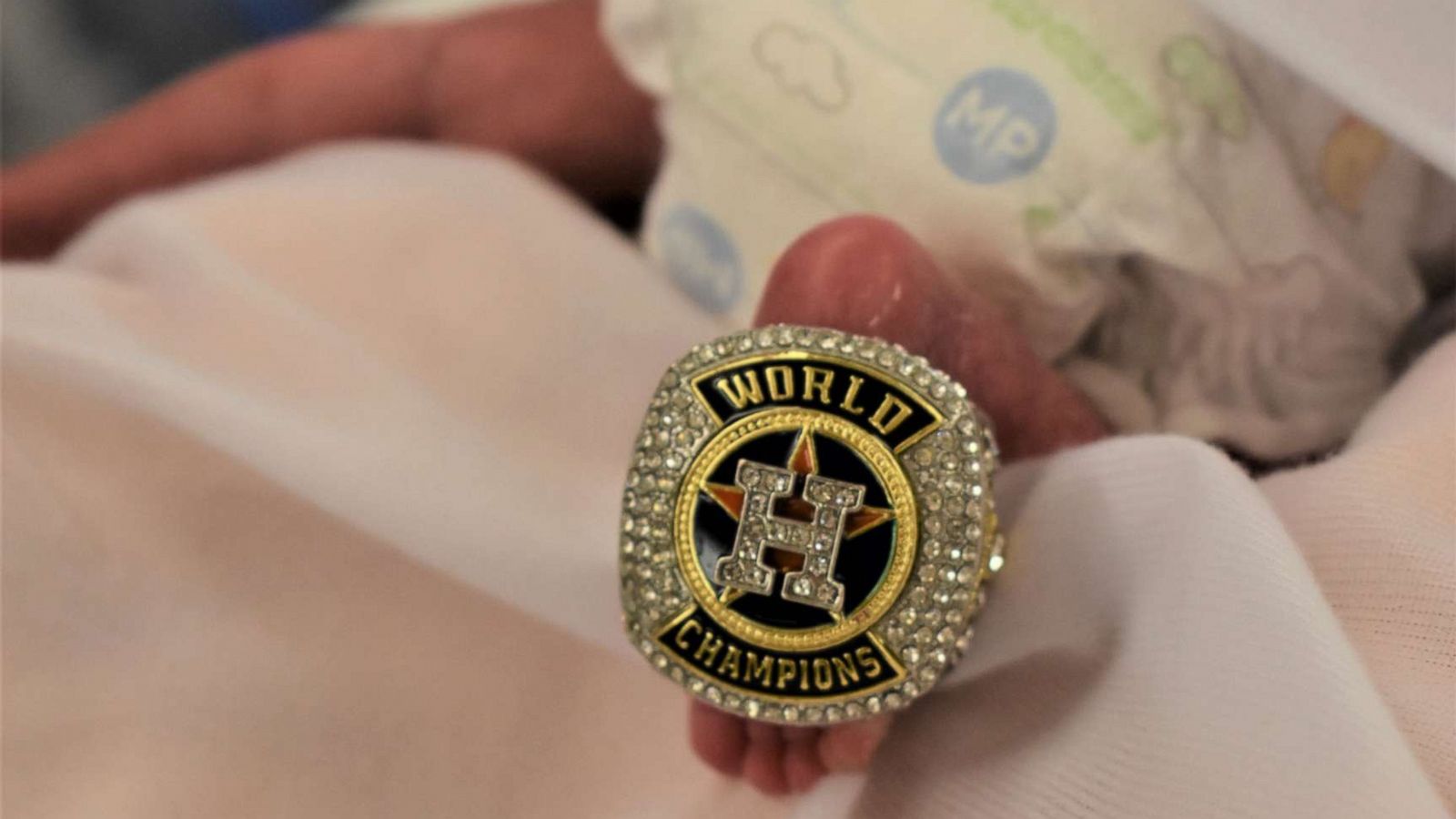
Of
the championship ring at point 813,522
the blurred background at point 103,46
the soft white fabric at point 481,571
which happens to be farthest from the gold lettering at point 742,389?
the blurred background at point 103,46

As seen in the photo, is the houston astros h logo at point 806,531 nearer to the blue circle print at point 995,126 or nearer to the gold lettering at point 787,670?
the gold lettering at point 787,670

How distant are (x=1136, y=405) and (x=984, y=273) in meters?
0.10

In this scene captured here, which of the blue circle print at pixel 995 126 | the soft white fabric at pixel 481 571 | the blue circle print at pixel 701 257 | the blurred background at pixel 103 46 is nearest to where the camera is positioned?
the soft white fabric at pixel 481 571

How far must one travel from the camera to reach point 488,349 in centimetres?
56

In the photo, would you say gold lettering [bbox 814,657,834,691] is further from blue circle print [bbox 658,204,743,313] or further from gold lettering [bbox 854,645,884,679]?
blue circle print [bbox 658,204,743,313]

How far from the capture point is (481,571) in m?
0.45

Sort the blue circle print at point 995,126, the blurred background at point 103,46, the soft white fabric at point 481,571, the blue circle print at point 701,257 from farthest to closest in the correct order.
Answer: the blurred background at point 103,46 < the blue circle print at point 701,257 < the blue circle print at point 995,126 < the soft white fabric at point 481,571

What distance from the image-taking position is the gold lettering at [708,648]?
381 millimetres

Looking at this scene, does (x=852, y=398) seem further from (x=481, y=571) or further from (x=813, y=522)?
(x=481, y=571)

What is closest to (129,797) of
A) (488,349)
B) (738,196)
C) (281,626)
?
(281,626)

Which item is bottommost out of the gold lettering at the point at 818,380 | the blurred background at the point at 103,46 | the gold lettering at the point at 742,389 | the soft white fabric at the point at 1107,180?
the blurred background at the point at 103,46

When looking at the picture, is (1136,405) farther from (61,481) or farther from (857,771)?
(61,481)

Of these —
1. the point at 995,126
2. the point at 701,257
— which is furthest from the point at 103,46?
the point at 995,126

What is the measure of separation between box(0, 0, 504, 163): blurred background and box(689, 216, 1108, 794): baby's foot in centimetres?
87
